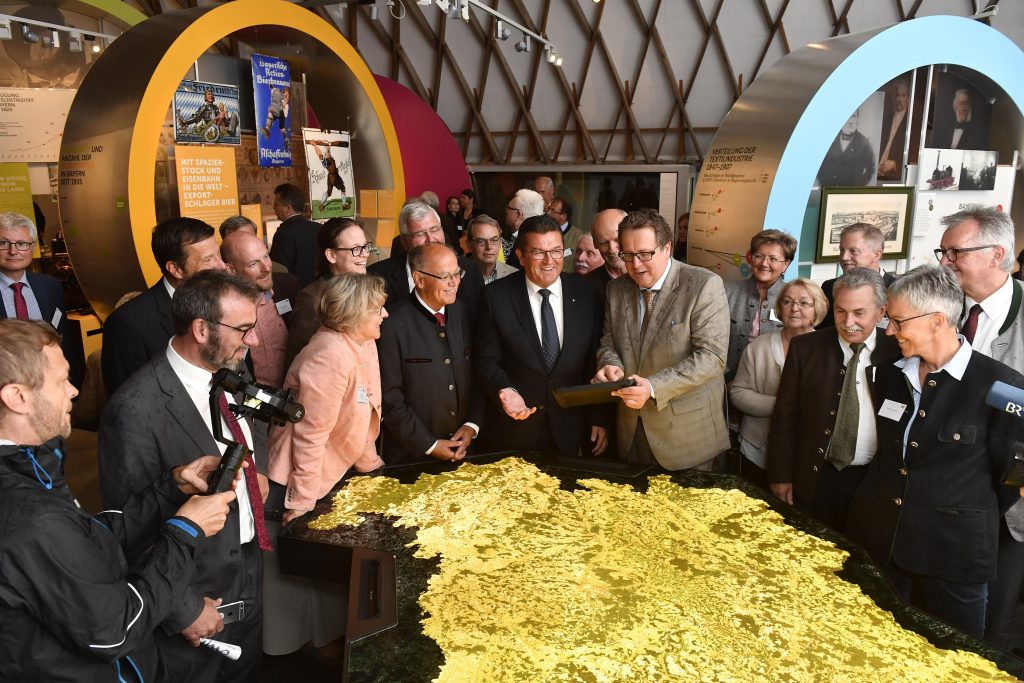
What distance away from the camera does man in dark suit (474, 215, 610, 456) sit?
335 centimetres

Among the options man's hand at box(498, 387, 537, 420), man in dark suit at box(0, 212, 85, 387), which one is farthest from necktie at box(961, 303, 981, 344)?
man in dark suit at box(0, 212, 85, 387)

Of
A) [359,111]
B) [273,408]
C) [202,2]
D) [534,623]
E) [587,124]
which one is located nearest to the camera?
[534,623]

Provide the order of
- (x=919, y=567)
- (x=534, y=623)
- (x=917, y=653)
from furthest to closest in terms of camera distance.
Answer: (x=919, y=567)
(x=534, y=623)
(x=917, y=653)

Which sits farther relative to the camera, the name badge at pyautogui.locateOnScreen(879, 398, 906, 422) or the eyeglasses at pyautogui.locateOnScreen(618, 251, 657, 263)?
the eyeglasses at pyautogui.locateOnScreen(618, 251, 657, 263)

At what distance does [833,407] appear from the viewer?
9.39 ft

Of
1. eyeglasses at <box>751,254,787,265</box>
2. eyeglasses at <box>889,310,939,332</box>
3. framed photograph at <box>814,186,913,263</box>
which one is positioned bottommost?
eyeglasses at <box>889,310,939,332</box>

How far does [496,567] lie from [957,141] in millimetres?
6479

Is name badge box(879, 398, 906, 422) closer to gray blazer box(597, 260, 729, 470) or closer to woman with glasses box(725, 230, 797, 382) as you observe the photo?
gray blazer box(597, 260, 729, 470)

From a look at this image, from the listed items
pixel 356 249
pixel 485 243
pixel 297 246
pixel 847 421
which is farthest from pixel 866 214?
pixel 297 246

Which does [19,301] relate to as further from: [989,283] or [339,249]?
[989,283]

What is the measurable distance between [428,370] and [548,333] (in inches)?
22.7

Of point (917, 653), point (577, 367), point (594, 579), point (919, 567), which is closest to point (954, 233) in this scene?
point (919, 567)

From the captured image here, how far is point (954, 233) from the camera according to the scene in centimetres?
295

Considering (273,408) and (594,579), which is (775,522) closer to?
(594,579)
